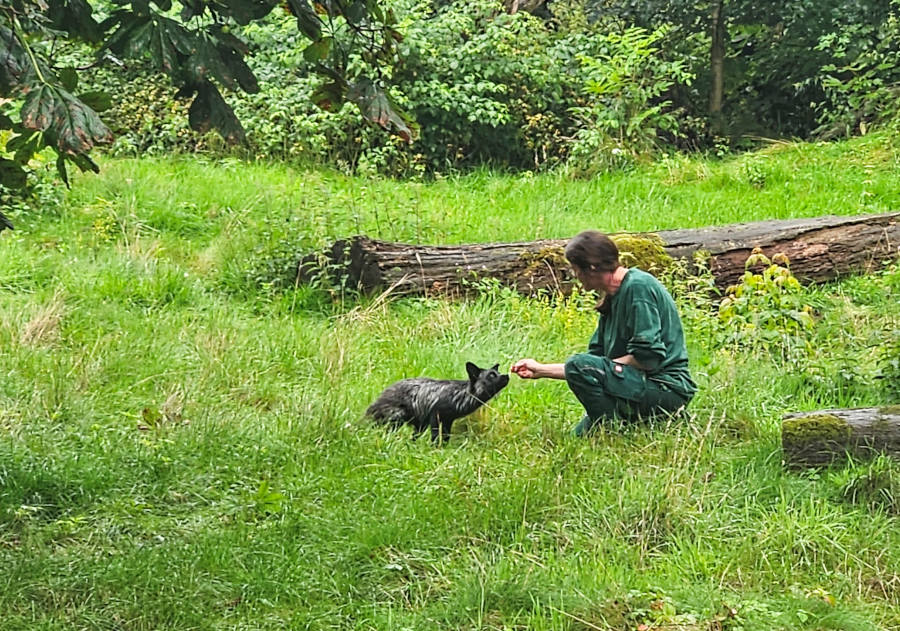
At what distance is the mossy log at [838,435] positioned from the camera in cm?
577

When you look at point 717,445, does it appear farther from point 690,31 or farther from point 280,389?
point 690,31

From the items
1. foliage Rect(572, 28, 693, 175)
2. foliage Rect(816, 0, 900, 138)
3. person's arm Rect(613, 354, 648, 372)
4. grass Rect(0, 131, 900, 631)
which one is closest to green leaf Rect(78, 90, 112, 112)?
grass Rect(0, 131, 900, 631)

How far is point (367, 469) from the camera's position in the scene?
6.23 metres

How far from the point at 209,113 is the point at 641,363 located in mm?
3282

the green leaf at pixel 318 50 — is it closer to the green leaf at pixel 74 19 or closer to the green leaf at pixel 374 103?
the green leaf at pixel 374 103

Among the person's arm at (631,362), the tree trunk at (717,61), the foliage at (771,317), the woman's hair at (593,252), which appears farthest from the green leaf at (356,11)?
the tree trunk at (717,61)

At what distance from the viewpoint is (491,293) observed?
9.42 meters

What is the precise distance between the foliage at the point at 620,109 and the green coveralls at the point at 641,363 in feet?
26.7

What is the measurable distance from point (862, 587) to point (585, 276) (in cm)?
238

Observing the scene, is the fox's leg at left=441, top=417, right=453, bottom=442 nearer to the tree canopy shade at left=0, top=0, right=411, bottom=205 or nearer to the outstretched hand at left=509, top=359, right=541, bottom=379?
the outstretched hand at left=509, top=359, right=541, bottom=379

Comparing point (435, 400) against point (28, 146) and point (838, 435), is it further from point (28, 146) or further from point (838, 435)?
point (28, 146)

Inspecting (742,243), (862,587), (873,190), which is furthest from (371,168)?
(862,587)

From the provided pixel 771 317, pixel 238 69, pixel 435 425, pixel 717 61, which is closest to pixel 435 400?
pixel 435 425

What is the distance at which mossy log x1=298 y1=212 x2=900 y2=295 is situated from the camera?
9625 millimetres
